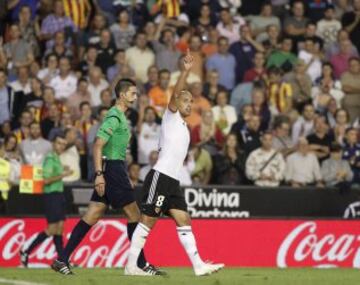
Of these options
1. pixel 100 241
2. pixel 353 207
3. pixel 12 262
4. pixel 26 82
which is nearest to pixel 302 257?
pixel 353 207

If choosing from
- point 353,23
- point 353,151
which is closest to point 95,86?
point 353,151

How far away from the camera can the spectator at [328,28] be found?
27.6 meters

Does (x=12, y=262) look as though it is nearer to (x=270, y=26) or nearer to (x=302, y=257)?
(x=302, y=257)

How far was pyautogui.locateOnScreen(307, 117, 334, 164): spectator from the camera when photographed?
24250mm

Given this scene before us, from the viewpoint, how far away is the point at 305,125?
81.6ft

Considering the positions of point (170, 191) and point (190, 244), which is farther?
point (170, 191)

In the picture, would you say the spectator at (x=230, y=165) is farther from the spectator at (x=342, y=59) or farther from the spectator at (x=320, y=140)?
the spectator at (x=342, y=59)

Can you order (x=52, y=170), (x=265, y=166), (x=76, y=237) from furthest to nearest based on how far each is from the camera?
1. (x=265, y=166)
2. (x=52, y=170)
3. (x=76, y=237)

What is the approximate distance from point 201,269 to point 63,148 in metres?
6.93

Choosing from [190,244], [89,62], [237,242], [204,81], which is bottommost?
[237,242]

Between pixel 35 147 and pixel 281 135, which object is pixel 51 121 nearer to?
pixel 35 147

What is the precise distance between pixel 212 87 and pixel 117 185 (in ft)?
33.1

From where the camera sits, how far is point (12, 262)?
70.2ft

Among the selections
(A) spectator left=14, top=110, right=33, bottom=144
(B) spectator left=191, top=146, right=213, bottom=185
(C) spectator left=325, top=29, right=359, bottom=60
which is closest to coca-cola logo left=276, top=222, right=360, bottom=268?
(B) spectator left=191, top=146, right=213, bottom=185
